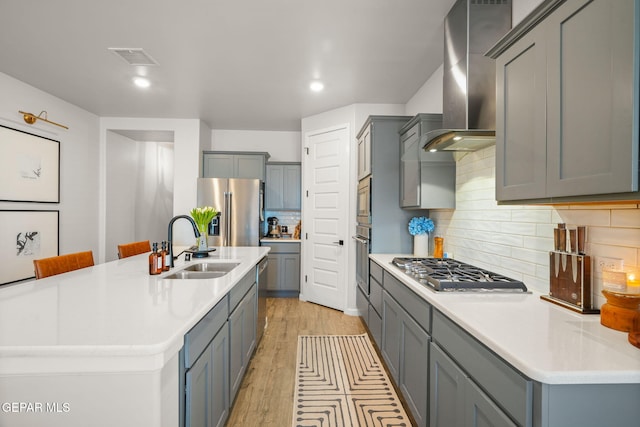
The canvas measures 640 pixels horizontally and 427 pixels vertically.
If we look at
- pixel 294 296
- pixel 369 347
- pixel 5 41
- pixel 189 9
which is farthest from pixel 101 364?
pixel 294 296

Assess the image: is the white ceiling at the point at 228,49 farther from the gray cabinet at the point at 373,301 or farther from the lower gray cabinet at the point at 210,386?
the lower gray cabinet at the point at 210,386

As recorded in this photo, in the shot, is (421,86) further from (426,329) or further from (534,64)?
(426,329)

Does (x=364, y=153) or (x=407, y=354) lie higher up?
(x=364, y=153)

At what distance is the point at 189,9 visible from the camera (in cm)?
224

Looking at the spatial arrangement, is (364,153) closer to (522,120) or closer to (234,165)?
(522,120)

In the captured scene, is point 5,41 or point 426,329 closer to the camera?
point 426,329

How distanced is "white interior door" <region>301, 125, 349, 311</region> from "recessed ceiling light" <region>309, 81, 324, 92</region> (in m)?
0.69

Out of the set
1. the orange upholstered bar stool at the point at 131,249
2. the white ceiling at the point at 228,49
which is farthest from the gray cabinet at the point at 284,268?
the white ceiling at the point at 228,49

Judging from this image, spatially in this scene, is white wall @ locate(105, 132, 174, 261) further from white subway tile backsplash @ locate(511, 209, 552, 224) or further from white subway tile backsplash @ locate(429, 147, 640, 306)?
white subway tile backsplash @ locate(511, 209, 552, 224)

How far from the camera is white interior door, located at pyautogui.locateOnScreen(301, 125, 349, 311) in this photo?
13.5 feet

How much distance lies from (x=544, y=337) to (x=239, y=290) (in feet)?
5.32

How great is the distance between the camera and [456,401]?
51.4 inches

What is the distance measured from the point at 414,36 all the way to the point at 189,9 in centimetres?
170

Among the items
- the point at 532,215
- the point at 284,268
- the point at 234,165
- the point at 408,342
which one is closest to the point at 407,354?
the point at 408,342
